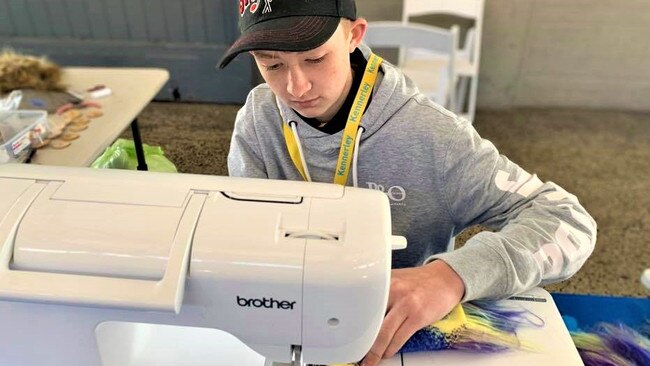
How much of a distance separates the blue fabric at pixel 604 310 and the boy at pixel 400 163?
0.78ft

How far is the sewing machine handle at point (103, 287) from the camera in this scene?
1.83 ft

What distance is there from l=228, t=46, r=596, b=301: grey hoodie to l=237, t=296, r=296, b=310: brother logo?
0.26m

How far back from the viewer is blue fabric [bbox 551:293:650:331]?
0.99 metres

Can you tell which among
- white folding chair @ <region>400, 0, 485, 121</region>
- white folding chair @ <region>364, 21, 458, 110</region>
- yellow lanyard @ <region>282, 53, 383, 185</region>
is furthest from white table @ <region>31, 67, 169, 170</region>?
white folding chair @ <region>400, 0, 485, 121</region>

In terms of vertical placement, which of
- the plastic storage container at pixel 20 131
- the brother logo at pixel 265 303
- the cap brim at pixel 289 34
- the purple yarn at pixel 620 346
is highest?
the cap brim at pixel 289 34

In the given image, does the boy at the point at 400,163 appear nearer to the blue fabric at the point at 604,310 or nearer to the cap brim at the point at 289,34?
the cap brim at the point at 289,34

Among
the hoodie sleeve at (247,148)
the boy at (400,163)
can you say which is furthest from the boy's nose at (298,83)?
the hoodie sleeve at (247,148)

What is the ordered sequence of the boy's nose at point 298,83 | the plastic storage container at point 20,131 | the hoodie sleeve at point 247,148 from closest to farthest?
1. the boy's nose at point 298,83
2. the hoodie sleeve at point 247,148
3. the plastic storage container at point 20,131

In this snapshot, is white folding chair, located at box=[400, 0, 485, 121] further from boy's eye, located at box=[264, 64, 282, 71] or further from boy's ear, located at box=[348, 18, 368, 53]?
boy's eye, located at box=[264, 64, 282, 71]

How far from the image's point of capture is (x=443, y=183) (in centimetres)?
95

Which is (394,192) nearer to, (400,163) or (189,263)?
(400,163)

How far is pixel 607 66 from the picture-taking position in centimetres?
319

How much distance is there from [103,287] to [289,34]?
0.40 m

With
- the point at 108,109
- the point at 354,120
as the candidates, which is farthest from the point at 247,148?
the point at 108,109
